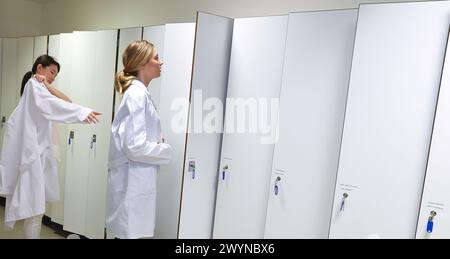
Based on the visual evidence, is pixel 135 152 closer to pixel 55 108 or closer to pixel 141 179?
pixel 141 179

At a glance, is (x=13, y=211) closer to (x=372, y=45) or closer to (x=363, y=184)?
(x=363, y=184)

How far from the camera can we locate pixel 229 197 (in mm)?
2438

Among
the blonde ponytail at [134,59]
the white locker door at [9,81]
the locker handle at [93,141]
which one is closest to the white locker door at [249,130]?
the blonde ponytail at [134,59]

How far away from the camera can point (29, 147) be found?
247 centimetres

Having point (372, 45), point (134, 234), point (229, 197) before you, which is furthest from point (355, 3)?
point (134, 234)

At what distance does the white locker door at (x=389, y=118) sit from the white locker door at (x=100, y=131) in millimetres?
1912

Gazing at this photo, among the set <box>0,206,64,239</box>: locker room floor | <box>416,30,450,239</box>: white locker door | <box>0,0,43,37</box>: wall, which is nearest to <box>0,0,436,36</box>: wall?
<box>0,0,43,37</box>: wall

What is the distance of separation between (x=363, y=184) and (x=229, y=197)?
908 millimetres

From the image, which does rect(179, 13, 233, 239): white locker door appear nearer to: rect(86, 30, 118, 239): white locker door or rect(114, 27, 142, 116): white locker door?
rect(114, 27, 142, 116): white locker door

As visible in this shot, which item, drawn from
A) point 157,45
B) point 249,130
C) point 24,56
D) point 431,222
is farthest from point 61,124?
point 431,222

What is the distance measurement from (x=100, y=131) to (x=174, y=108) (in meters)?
0.93

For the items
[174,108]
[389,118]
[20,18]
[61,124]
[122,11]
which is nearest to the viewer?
[389,118]

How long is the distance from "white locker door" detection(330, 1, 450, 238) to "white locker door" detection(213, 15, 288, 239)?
51 cm

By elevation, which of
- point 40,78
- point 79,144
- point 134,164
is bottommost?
point 79,144
